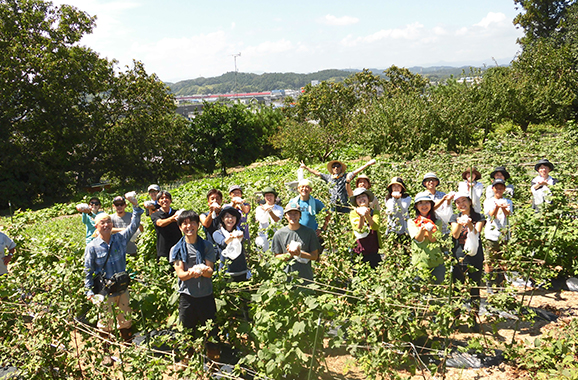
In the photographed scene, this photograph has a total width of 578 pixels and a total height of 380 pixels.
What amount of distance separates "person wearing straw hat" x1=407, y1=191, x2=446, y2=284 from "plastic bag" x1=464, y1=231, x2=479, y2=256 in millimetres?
298

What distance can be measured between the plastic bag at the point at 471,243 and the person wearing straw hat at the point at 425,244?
30 centimetres

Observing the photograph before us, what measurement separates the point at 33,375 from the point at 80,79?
20212 mm

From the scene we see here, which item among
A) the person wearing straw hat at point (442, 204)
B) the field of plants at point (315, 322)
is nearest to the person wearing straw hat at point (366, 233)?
the field of plants at point (315, 322)

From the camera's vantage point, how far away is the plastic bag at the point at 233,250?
3.71 meters

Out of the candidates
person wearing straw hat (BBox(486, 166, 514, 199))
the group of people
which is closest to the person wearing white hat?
the group of people

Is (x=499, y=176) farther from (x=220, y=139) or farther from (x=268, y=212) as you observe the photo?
(x=220, y=139)

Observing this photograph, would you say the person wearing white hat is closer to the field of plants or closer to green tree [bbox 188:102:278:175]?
the field of plants

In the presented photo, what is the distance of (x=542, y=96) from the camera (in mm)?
16953

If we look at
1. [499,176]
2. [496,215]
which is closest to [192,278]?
[496,215]

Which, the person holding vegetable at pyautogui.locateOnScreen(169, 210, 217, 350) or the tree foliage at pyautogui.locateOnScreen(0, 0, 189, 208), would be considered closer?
the person holding vegetable at pyautogui.locateOnScreen(169, 210, 217, 350)

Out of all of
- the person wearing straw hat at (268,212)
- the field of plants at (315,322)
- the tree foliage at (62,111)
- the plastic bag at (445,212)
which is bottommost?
the field of plants at (315,322)

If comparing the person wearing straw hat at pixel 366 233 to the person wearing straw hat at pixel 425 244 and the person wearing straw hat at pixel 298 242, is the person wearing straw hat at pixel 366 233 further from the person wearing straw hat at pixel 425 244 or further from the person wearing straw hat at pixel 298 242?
the person wearing straw hat at pixel 298 242

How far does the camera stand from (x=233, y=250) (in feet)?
12.2

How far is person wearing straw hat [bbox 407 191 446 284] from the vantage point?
3680 mm
